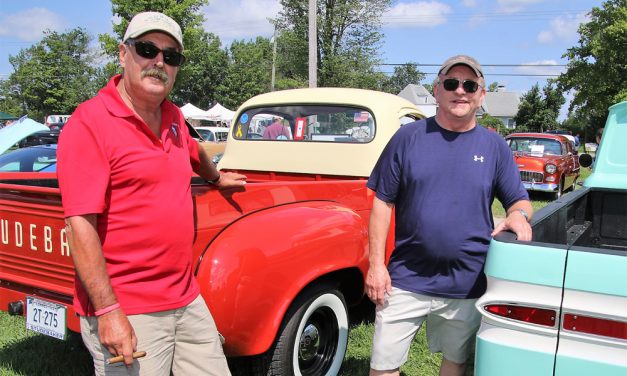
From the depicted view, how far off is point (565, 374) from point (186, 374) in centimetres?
141

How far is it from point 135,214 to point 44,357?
2237 millimetres

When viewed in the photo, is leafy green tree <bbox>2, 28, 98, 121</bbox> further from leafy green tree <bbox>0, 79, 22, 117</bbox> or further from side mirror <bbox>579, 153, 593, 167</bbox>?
side mirror <bbox>579, 153, 593, 167</bbox>

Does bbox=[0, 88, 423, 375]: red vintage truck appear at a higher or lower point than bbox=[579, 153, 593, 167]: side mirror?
lower

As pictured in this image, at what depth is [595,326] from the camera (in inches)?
57.2

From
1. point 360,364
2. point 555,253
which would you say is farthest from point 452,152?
point 360,364

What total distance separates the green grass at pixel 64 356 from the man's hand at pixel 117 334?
1.78 m

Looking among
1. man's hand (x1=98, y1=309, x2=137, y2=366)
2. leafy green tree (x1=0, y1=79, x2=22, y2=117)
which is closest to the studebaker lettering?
man's hand (x1=98, y1=309, x2=137, y2=366)

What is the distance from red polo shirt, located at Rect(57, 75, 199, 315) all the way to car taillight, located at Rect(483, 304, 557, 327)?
1147 millimetres

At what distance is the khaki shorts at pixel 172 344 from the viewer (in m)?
1.76

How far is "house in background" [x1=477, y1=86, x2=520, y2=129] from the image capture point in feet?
251

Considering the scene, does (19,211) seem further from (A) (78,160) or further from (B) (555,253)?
(B) (555,253)

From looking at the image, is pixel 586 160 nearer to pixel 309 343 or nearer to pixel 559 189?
pixel 309 343

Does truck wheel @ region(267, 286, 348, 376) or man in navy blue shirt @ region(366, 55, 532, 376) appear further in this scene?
truck wheel @ region(267, 286, 348, 376)

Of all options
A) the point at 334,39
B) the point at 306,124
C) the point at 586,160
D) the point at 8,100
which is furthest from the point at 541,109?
the point at 8,100
